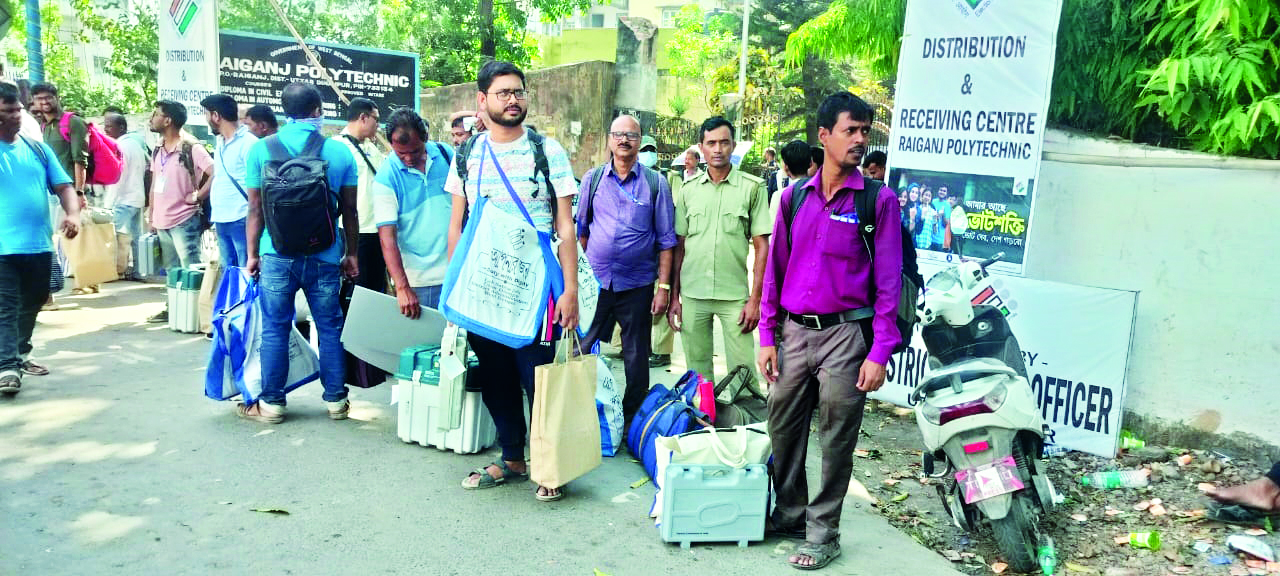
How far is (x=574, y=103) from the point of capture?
17500 millimetres

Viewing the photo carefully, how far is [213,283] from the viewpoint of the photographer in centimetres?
803

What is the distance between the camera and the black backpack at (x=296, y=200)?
5316 millimetres

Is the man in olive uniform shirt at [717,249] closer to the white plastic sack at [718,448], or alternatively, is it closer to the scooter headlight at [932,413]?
the white plastic sack at [718,448]

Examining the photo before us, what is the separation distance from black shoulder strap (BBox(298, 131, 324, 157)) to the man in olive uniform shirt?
2147 mm

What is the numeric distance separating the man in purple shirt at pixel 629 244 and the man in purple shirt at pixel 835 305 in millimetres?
1522

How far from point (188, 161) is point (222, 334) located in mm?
3398

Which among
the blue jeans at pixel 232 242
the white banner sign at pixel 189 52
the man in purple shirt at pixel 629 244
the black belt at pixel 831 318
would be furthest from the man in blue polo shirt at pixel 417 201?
the white banner sign at pixel 189 52

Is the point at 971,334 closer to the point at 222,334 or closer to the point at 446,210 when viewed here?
the point at 446,210

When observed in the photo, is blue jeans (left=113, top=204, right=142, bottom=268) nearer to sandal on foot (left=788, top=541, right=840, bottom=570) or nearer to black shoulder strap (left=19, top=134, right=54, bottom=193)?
black shoulder strap (left=19, top=134, right=54, bottom=193)

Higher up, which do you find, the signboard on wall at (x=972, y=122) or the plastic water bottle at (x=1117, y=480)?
the signboard on wall at (x=972, y=122)

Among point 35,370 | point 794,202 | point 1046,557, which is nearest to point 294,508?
point 794,202

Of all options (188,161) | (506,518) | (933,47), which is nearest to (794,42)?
(933,47)

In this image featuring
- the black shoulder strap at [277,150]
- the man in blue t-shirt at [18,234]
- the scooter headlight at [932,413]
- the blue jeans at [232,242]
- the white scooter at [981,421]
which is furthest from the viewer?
the blue jeans at [232,242]

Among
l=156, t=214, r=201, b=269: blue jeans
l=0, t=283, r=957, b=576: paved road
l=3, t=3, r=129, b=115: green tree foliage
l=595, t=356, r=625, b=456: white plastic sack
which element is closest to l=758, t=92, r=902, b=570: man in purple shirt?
l=0, t=283, r=957, b=576: paved road
